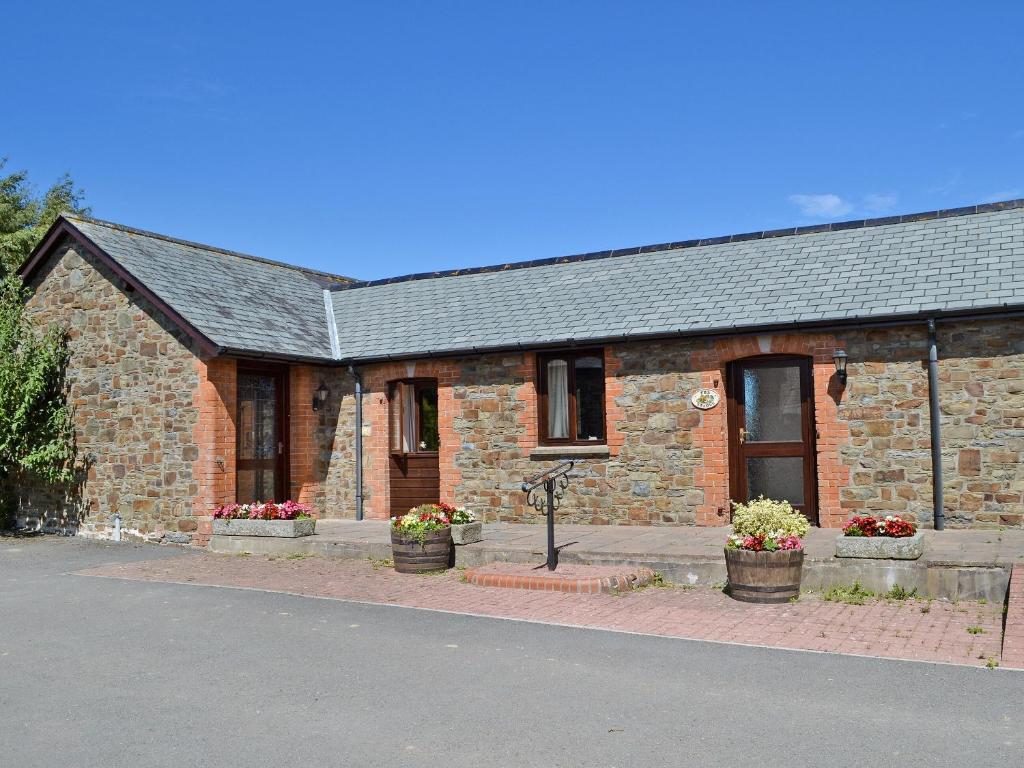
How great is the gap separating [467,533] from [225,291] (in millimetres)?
7080

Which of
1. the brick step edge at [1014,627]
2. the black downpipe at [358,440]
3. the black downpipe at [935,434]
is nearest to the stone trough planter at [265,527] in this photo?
the black downpipe at [358,440]

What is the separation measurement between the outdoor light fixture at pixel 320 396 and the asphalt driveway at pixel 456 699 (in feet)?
25.0

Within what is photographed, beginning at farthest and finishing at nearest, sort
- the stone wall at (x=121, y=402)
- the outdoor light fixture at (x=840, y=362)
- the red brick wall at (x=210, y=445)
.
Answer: the stone wall at (x=121, y=402)
the red brick wall at (x=210, y=445)
the outdoor light fixture at (x=840, y=362)

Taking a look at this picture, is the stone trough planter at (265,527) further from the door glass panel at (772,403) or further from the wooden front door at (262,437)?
the door glass panel at (772,403)

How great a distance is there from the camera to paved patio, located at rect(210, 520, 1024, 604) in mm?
8781

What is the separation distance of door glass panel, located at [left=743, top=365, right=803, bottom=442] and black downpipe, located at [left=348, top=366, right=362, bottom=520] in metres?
6.65

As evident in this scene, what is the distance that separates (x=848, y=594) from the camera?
9.02 m

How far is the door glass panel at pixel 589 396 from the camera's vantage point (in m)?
14.4

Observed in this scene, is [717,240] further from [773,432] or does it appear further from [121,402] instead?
[121,402]

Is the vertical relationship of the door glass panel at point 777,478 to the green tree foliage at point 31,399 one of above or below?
below

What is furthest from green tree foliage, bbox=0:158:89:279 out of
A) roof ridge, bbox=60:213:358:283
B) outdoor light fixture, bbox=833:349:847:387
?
outdoor light fixture, bbox=833:349:847:387

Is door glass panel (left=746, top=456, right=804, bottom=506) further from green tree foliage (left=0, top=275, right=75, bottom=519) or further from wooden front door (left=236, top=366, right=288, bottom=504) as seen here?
green tree foliage (left=0, top=275, right=75, bottom=519)

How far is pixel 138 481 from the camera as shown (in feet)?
47.1

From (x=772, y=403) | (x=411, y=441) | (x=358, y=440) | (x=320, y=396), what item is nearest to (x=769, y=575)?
(x=772, y=403)
